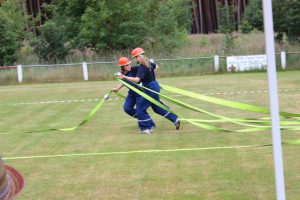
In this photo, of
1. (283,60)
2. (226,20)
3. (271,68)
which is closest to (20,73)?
(283,60)

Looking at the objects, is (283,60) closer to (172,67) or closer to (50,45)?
(172,67)

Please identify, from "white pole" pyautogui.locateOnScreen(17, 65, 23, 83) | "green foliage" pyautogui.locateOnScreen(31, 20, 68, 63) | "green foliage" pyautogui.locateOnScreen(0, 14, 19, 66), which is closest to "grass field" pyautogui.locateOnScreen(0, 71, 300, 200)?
"white pole" pyautogui.locateOnScreen(17, 65, 23, 83)

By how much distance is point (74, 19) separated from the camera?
124 ft

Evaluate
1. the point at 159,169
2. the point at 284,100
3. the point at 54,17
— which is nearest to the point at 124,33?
the point at 54,17

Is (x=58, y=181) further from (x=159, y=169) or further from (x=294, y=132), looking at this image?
(x=294, y=132)

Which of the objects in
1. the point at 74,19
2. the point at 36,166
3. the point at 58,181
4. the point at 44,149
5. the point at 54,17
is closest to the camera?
the point at 58,181

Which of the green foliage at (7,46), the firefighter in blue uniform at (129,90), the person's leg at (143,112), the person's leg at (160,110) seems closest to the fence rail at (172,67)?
the green foliage at (7,46)

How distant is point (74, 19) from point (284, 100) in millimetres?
24615

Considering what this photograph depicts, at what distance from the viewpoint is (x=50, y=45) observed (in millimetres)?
35844

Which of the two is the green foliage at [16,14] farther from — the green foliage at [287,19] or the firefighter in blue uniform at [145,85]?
the firefighter in blue uniform at [145,85]

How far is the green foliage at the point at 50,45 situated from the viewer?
117ft

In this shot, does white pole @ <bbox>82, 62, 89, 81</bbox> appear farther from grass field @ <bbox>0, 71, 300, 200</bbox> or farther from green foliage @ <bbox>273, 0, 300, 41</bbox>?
grass field @ <bbox>0, 71, 300, 200</bbox>

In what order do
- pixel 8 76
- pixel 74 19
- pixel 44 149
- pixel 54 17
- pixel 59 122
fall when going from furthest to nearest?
pixel 54 17, pixel 74 19, pixel 8 76, pixel 59 122, pixel 44 149

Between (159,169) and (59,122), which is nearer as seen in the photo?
(159,169)
